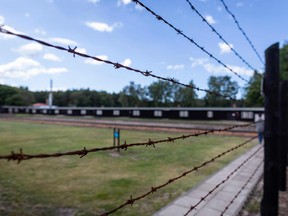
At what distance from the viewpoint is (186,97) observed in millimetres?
91625

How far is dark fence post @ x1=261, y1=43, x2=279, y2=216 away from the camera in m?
3.66

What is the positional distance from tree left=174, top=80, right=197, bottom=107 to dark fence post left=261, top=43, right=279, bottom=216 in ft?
281

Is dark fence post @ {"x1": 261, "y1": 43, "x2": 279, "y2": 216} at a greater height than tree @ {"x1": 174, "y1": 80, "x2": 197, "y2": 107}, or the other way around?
tree @ {"x1": 174, "y1": 80, "x2": 197, "y2": 107}

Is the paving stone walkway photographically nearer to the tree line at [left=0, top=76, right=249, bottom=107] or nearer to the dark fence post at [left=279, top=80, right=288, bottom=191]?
the dark fence post at [left=279, top=80, right=288, bottom=191]

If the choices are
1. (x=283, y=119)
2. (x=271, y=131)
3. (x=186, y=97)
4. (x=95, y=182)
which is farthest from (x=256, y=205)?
(x=186, y=97)

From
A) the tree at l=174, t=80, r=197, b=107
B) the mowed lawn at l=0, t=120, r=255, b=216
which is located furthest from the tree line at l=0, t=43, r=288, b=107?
the mowed lawn at l=0, t=120, r=255, b=216

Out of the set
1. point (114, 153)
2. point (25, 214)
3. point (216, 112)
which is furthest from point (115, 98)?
point (25, 214)

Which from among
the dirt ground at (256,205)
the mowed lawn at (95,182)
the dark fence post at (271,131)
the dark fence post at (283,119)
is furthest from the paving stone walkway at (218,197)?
the dark fence post at (283,119)

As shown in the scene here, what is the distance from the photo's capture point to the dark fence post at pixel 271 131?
12.0ft

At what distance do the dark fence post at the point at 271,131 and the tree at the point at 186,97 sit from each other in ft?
281

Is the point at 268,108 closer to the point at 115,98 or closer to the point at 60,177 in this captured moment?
the point at 60,177

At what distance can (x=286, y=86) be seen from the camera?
17.5 feet

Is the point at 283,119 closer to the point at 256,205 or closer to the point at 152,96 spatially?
the point at 256,205

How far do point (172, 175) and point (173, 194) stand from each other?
6.63ft
